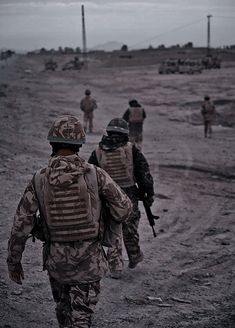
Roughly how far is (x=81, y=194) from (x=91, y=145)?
1095 centimetres

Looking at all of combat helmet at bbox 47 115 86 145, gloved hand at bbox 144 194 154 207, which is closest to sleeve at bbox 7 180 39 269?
combat helmet at bbox 47 115 86 145

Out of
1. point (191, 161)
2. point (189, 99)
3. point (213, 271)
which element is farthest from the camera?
point (189, 99)

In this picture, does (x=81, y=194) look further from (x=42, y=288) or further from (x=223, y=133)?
(x=223, y=133)

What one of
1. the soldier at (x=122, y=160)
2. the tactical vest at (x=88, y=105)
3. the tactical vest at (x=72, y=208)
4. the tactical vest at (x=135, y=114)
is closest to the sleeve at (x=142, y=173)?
the soldier at (x=122, y=160)

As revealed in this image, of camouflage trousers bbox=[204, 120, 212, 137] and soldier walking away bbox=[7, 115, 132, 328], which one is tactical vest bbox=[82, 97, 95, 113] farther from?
soldier walking away bbox=[7, 115, 132, 328]

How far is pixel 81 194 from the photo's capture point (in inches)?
120

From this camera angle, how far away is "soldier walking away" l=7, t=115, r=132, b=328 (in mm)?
3033

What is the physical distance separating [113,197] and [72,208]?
0.27m

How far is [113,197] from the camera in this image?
123 inches

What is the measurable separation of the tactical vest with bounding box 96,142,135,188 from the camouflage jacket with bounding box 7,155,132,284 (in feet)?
6.80

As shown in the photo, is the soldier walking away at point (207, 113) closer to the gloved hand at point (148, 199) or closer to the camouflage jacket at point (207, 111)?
the camouflage jacket at point (207, 111)

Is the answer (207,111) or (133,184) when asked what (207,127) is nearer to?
(207,111)

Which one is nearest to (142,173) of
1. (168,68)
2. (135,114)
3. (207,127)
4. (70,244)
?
(70,244)

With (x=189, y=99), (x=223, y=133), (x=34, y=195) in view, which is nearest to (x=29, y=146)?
(x=223, y=133)
